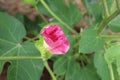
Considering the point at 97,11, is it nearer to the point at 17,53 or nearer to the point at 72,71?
the point at 72,71

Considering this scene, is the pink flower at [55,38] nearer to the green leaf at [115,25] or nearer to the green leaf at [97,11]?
the green leaf at [115,25]

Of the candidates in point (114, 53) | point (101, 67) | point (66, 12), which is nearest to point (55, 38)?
point (114, 53)

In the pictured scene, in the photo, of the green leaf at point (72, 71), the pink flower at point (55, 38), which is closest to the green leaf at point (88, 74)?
the green leaf at point (72, 71)

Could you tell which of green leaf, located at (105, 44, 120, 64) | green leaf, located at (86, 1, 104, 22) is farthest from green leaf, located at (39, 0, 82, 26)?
green leaf, located at (105, 44, 120, 64)

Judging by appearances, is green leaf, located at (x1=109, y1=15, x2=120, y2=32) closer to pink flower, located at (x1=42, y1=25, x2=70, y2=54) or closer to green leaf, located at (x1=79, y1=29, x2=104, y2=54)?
green leaf, located at (x1=79, y1=29, x2=104, y2=54)

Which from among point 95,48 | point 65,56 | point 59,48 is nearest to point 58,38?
point 59,48

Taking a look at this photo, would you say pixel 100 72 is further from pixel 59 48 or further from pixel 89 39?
pixel 59 48
